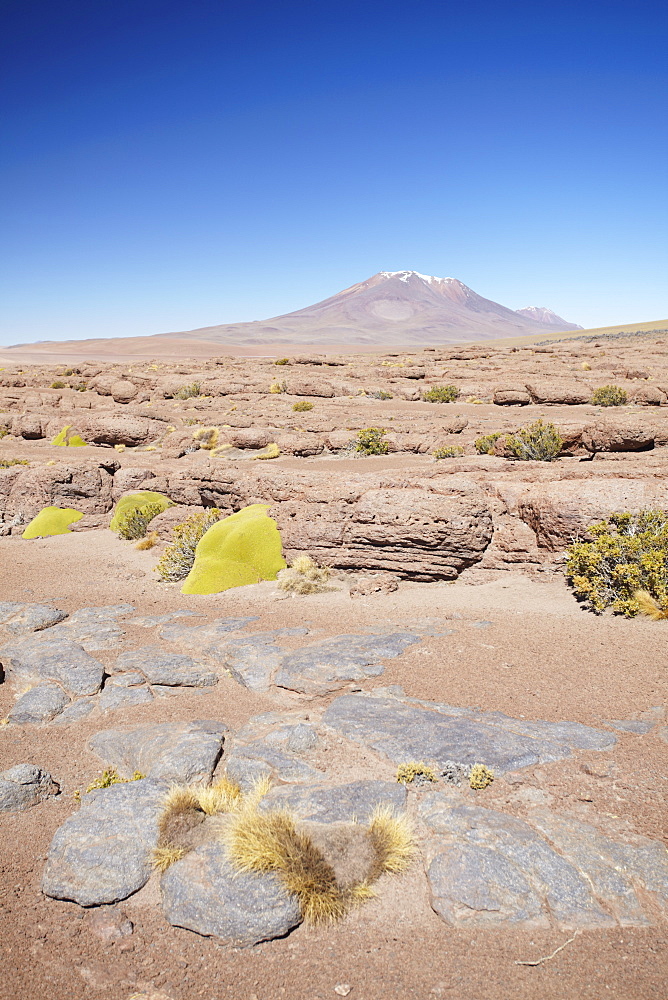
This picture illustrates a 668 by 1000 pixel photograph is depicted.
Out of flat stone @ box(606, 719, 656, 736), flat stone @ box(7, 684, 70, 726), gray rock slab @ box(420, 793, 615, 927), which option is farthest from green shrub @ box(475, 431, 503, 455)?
gray rock slab @ box(420, 793, 615, 927)

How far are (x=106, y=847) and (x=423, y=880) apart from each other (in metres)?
2.23

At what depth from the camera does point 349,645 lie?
23.3ft

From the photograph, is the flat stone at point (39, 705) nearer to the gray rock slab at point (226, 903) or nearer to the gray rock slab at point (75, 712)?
the gray rock slab at point (75, 712)

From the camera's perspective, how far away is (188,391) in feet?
103

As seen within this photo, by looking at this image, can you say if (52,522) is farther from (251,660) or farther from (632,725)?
(632,725)

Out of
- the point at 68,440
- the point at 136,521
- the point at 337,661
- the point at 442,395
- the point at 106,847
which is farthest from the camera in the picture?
the point at 442,395

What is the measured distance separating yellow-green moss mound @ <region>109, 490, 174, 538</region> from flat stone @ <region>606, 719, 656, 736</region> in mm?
10357

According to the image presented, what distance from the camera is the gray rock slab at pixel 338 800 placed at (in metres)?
4.23

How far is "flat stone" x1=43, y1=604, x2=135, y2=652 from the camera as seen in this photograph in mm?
7794

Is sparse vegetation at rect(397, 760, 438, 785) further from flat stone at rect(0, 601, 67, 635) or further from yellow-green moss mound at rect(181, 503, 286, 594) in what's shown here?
flat stone at rect(0, 601, 67, 635)

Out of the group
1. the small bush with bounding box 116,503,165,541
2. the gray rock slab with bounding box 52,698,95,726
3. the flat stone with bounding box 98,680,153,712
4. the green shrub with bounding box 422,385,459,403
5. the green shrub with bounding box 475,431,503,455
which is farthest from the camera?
the green shrub with bounding box 422,385,459,403

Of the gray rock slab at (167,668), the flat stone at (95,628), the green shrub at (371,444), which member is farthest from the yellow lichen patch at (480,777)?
the green shrub at (371,444)

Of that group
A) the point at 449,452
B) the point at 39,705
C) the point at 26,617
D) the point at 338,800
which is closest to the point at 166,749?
the point at 338,800

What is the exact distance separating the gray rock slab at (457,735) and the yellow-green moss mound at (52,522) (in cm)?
1052
